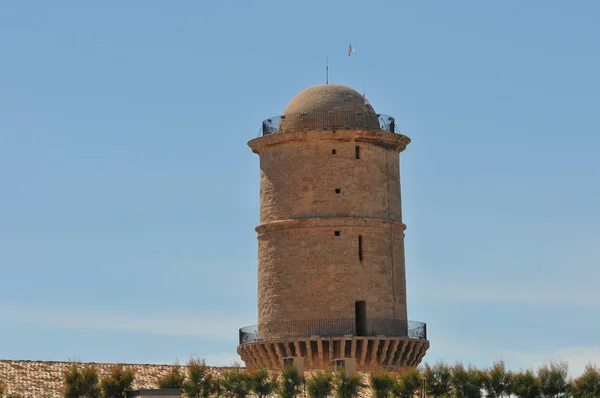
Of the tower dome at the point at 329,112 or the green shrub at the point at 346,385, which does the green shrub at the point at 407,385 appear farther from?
the tower dome at the point at 329,112

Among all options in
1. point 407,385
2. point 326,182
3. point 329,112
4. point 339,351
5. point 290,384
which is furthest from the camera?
point 329,112

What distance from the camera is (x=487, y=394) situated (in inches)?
2350

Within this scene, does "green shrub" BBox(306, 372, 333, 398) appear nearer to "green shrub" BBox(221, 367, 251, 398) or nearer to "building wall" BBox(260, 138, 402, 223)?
"green shrub" BBox(221, 367, 251, 398)

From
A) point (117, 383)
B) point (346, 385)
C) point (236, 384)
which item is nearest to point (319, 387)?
point (346, 385)

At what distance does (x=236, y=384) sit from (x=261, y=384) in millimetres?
723

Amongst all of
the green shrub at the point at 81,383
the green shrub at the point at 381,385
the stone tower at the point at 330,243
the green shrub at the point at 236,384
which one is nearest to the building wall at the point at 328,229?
the stone tower at the point at 330,243

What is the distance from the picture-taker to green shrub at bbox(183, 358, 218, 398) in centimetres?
5794

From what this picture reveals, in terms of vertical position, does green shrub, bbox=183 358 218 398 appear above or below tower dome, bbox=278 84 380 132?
below

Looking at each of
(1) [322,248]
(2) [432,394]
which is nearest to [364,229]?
(1) [322,248]

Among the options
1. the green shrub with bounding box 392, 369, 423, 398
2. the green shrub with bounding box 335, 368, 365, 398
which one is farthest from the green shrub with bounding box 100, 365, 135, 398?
the green shrub with bounding box 392, 369, 423, 398

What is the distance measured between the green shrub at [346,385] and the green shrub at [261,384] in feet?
5.98

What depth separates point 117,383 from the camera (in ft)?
187

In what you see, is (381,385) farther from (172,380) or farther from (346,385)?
(172,380)

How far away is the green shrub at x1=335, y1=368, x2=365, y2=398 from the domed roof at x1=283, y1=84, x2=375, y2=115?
33.1 ft
